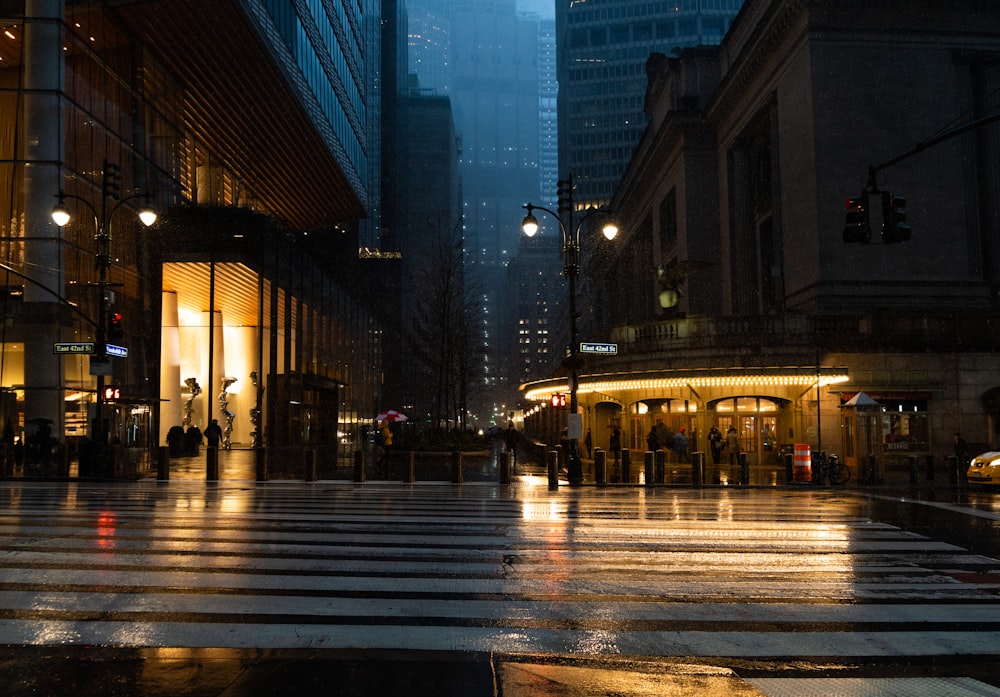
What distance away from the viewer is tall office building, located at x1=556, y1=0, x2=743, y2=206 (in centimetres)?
13312

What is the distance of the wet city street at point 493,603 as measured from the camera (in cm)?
564

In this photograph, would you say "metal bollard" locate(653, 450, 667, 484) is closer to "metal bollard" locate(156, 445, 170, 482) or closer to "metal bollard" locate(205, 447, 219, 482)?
"metal bollard" locate(205, 447, 219, 482)

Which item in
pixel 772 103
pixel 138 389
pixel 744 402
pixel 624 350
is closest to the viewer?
pixel 744 402

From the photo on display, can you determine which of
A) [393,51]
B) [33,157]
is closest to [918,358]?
[33,157]

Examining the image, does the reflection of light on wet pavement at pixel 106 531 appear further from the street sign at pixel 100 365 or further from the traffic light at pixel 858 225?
the traffic light at pixel 858 225

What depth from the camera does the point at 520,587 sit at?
853cm

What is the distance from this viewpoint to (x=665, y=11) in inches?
5276

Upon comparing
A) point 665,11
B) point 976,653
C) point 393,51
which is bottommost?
point 976,653

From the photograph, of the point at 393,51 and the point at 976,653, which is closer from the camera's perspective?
the point at 976,653

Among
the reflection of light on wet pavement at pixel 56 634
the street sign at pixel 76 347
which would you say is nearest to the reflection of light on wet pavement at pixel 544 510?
the reflection of light on wet pavement at pixel 56 634

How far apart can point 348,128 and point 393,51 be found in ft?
225

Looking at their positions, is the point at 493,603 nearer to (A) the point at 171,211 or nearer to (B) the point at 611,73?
(A) the point at 171,211

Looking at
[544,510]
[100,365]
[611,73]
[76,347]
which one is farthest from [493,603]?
[611,73]

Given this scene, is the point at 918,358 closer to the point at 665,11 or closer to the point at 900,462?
the point at 900,462
